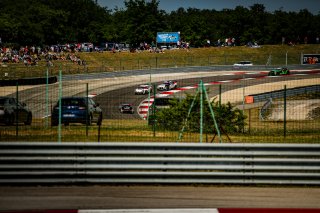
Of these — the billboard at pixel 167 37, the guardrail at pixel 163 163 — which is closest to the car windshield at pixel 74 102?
the guardrail at pixel 163 163

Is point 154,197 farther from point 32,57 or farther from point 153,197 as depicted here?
point 32,57

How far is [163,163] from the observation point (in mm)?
10570

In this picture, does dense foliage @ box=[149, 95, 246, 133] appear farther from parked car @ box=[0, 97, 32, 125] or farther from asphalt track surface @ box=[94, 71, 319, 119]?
parked car @ box=[0, 97, 32, 125]

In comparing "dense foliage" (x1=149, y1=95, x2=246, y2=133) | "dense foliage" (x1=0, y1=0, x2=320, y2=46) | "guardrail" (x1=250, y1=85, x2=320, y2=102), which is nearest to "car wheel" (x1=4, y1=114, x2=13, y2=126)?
"dense foliage" (x1=149, y1=95, x2=246, y2=133)

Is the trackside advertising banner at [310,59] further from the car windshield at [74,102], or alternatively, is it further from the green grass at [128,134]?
the car windshield at [74,102]

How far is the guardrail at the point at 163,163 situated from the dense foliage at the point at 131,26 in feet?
247

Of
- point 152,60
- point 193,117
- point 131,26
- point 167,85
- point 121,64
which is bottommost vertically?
point 193,117

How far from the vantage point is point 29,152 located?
10383mm

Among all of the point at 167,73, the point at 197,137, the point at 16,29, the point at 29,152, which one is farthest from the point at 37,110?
the point at 16,29

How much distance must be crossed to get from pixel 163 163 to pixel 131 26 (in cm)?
8831

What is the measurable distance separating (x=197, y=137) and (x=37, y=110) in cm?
893

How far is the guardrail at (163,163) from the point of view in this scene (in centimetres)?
1043

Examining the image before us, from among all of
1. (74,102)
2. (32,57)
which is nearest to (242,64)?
(32,57)

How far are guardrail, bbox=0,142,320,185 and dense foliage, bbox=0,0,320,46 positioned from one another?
75381 millimetres
